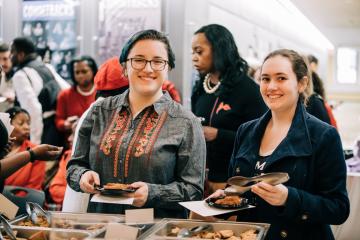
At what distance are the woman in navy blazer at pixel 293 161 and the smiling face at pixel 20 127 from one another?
4.69 feet

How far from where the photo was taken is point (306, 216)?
1837 mm

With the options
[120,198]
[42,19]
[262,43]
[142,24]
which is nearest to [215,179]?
[120,198]

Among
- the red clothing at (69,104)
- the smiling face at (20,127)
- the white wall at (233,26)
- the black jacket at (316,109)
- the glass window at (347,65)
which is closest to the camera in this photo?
the smiling face at (20,127)

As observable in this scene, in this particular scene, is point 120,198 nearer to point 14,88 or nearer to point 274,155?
point 274,155

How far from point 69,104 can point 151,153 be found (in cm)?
250

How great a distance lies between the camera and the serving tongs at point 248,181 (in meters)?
1.74

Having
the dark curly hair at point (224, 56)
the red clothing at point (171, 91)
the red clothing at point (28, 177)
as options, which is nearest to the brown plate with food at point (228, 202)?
the dark curly hair at point (224, 56)

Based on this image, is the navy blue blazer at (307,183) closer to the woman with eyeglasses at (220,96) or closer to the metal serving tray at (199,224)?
the metal serving tray at (199,224)

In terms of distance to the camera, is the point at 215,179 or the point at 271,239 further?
the point at 215,179

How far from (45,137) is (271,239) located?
284 centimetres

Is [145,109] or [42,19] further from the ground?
[42,19]

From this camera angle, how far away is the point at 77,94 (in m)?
4.38

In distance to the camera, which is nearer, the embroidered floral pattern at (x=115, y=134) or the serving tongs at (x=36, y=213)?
the serving tongs at (x=36, y=213)

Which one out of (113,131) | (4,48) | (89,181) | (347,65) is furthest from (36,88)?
(347,65)
